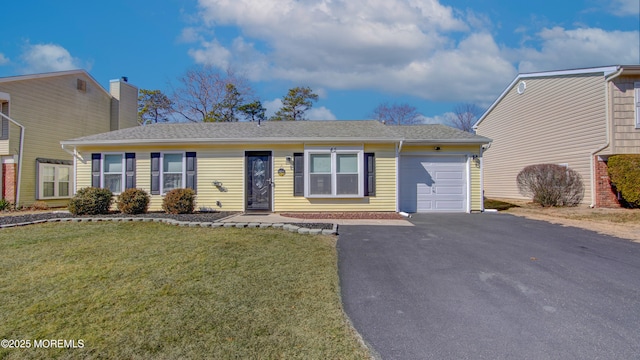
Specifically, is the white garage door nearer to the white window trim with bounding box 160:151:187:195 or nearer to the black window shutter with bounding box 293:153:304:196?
the black window shutter with bounding box 293:153:304:196

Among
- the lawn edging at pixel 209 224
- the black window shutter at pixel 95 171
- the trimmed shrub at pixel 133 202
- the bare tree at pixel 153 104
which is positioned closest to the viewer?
the lawn edging at pixel 209 224

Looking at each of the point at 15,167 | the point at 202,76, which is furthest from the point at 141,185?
the point at 202,76

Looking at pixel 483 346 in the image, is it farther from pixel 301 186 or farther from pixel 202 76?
pixel 202 76

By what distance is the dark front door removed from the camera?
36.3ft

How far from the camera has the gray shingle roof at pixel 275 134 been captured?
422 inches

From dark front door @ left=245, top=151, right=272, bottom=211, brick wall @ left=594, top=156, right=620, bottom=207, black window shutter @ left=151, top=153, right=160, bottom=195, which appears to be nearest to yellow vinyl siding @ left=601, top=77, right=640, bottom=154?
brick wall @ left=594, top=156, right=620, bottom=207

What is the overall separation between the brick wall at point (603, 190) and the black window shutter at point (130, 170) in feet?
52.5

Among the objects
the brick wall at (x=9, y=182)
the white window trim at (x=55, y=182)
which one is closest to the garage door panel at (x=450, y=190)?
the white window trim at (x=55, y=182)

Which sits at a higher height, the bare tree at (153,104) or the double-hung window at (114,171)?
the bare tree at (153,104)

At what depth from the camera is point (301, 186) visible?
10875 mm

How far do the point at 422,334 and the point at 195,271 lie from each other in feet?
9.60

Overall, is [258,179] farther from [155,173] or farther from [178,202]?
[155,173]

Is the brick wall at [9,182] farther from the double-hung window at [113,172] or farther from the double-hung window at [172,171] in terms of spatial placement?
the double-hung window at [172,171]

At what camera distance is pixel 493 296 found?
371 cm
